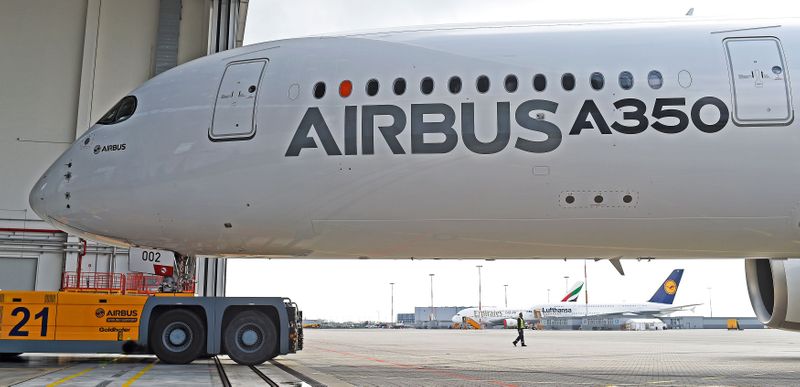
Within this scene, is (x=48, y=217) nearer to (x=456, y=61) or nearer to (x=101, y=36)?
(x=456, y=61)

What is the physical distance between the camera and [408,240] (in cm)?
1090

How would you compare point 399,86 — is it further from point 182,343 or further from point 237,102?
point 182,343

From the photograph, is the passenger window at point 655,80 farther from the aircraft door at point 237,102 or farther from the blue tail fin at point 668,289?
the blue tail fin at point 668,289

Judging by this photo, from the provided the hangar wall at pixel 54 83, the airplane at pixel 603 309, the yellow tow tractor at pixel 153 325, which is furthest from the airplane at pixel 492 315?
the yellow tow tractor at pixel 153 325

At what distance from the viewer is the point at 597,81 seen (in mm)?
10016

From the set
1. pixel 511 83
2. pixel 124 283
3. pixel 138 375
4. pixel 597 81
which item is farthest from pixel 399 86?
→ pixel 124 283

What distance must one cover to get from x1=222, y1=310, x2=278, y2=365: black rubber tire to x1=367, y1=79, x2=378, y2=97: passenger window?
439 centimetres

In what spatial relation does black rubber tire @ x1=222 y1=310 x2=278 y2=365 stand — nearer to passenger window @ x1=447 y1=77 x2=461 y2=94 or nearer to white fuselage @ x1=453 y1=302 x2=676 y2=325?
passenger window @ x1=447 y1=77 x2=461 y2=94

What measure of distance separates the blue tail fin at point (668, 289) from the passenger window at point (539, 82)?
82.9 meters

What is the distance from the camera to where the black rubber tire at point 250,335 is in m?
12.2

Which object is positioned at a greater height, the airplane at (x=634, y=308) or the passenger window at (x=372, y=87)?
the passenger window at (x=372, y=87)

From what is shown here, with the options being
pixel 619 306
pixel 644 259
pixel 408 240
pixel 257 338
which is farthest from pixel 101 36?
pixel 619 306

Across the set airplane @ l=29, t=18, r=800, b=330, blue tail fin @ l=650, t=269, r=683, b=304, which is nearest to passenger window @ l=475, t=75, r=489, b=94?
airplane @ l=29, t=18, r=800, b=330

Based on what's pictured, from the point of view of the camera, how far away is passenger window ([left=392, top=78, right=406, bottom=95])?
34.1 ft
